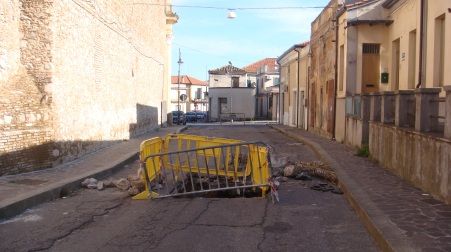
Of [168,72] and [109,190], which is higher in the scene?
[168,72]

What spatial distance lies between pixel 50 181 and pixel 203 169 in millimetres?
2941

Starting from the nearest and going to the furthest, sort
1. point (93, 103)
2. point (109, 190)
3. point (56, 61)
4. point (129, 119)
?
1. point (109, 190)
2. point (56, 61)
3. point (93, 103)
4. point (129, 119)

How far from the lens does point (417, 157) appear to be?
948 centimetres

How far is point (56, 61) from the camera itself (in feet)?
42.1

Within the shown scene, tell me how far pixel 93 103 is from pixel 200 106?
3282 inches

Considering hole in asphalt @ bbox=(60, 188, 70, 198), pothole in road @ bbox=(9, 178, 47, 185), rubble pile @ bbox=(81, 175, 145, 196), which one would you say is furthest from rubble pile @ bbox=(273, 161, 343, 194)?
pothole in road @ bbox=(9, 178, 47, 185)

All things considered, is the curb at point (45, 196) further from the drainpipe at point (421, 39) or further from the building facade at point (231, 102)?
the building facade at point (231, 102)

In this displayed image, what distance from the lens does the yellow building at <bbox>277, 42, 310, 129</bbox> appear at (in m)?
32.0

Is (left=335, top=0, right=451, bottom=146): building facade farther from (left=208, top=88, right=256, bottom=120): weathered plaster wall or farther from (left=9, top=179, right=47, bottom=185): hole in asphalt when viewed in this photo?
(left=208, top=88, right=256, bottom=120): weathered plaster wall

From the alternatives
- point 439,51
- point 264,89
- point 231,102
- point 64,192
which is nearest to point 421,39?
point 439,51

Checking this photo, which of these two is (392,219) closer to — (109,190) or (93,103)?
(109,190)

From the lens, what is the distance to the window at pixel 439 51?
44.5 feet

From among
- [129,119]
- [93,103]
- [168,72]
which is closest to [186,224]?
[93,103]

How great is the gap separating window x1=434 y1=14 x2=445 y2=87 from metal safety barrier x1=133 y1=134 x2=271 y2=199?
546cm
